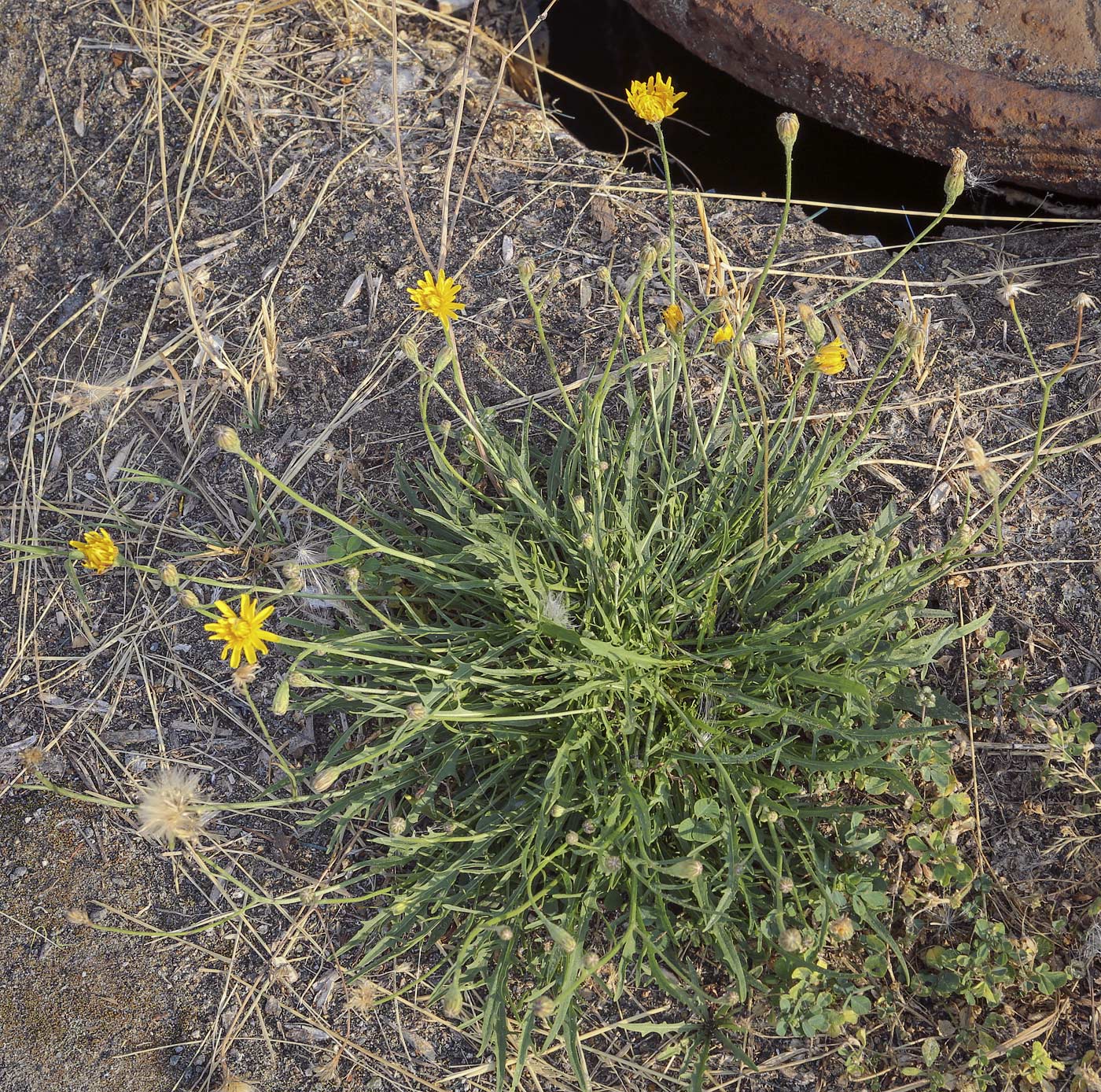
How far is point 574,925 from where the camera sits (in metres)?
1.79

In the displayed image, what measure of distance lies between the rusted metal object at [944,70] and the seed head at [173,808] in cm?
219

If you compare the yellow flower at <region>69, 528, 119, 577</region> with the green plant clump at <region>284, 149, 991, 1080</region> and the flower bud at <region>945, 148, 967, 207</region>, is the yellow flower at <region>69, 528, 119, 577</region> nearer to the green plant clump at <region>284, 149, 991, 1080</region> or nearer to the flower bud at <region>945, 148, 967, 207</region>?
the green plant clump at <region>284, 149, 991, 1080</region>

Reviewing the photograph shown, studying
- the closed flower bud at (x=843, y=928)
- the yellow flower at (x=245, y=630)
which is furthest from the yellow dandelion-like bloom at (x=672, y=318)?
the closed flower bud at (x=843, y=928)

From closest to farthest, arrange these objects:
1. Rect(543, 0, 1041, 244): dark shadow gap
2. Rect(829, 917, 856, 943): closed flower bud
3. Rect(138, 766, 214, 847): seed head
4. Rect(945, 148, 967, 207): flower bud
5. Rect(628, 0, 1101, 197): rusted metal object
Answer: Rect(945, 148, 967, 207): flower bud → Rect(829, 917, 856, 943): closed flower bud → Rect(138, 766, 214, 847): seed head → Rect(628, 0, 1101, 197): rusted metal object → Rect(543, 0, 1041, 244): dark shadow gap

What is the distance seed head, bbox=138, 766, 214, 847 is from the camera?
5.54 feet

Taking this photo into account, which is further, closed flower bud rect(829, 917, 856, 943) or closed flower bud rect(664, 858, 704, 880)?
closed flower bud rect(829, 917, 856, 943)

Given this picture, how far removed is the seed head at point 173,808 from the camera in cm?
169

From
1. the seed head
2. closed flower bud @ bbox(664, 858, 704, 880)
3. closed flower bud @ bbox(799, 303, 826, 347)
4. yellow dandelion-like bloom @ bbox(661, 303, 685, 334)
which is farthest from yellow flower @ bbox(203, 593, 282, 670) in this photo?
closed flower bud @ bbox(799, 303, 826, 347)

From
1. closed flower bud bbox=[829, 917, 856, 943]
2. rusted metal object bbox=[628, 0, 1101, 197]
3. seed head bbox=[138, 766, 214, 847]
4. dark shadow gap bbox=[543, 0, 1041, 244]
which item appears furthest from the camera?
dark shadow gap bbox=[543, 0, 1041, 244]

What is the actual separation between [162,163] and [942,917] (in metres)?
2.78

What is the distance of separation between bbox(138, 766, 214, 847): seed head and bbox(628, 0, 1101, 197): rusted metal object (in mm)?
2187

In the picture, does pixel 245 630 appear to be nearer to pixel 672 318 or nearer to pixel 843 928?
pixel 672 318

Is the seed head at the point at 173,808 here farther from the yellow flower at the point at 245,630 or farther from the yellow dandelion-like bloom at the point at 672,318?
the yellow dandelion-like bloom at the point at 672,318

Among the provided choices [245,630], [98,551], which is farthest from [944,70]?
[98,551]
